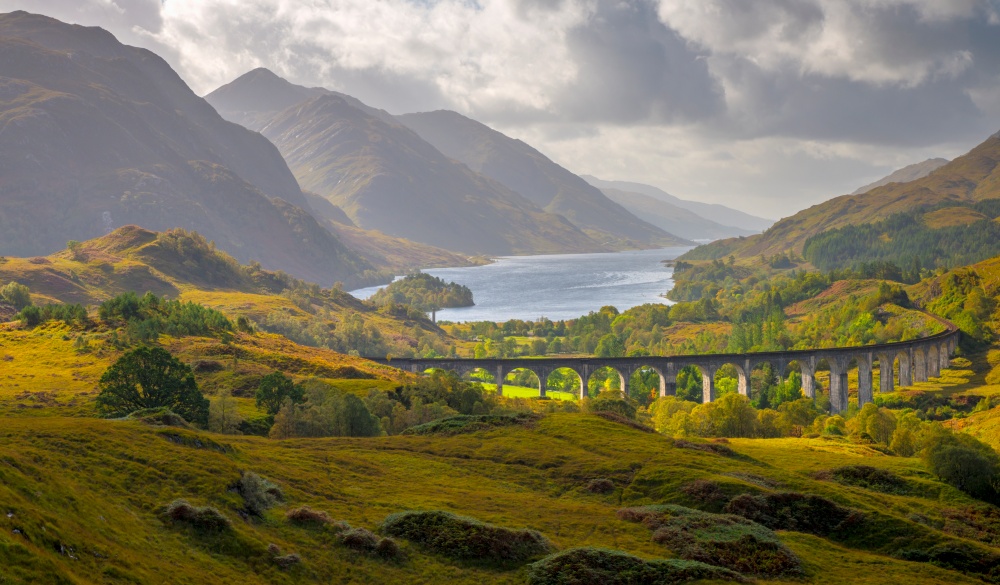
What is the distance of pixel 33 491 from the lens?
28.2m

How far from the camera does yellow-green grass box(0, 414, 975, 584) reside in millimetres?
27859

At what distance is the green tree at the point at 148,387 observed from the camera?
2717 inches

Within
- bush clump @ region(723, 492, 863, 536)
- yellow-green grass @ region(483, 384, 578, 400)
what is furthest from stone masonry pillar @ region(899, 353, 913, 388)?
bush clump @ region(723, 492, 863, 536)

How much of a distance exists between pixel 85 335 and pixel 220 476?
8486 cm

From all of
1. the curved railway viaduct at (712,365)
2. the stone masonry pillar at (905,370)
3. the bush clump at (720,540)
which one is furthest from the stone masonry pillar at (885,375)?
the bush clump at (720,540)

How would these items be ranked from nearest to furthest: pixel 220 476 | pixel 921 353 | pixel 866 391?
pixel 220 476
pixel 866 391
pixel 921 353

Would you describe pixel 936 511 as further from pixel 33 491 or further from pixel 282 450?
pixel 33 491

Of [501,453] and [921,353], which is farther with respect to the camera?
[921,353]

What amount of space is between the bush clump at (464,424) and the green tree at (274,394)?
17.3 meters

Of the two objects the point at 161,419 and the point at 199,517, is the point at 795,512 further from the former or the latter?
the point at 161,419

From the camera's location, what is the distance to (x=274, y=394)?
82.6 m

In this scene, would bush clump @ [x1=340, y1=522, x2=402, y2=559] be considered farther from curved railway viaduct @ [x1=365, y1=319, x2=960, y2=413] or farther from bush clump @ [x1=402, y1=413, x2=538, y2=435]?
curved railway viaduct @ [x1=365, y1=319, x2=960, y2=413]

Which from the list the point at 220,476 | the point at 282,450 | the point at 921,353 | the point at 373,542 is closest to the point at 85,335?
the point at 282,450

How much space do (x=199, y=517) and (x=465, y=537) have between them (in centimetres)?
1196
